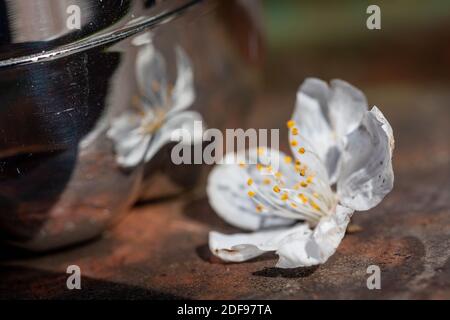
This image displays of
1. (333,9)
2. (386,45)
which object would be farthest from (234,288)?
(333,9)

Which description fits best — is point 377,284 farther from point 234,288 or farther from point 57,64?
point 57,64

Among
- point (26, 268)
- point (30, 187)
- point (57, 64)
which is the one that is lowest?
point (26, 268)

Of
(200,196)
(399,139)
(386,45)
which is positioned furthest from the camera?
(386,45)

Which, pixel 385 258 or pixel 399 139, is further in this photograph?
pixel 399 139

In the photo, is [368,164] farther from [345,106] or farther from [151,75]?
[151,75]

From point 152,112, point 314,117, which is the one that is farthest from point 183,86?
point 314,117

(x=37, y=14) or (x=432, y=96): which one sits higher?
(x=37, y=14)

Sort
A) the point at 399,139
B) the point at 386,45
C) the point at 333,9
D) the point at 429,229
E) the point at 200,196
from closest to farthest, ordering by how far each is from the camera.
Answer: the point at 429,229 < the point at 200,196 < the point at 399,139 < the point at 386,45 < the point at 333,9

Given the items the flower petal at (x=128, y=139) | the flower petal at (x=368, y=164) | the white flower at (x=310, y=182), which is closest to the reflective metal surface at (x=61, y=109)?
the flower petal at (x=128, y=139)

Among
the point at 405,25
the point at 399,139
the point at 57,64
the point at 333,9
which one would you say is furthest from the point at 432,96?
the point at 57,64
